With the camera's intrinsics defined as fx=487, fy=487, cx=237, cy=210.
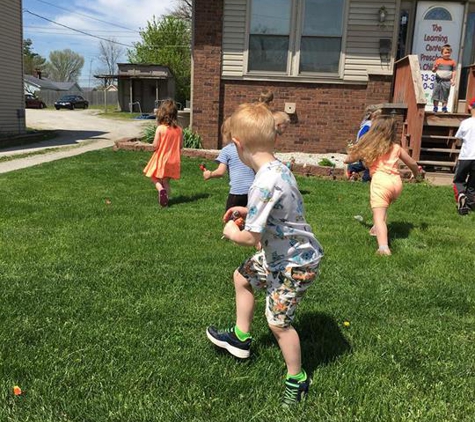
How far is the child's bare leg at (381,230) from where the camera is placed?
4.79 m

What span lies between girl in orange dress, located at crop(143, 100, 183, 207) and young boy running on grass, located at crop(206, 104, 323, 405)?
4.62m

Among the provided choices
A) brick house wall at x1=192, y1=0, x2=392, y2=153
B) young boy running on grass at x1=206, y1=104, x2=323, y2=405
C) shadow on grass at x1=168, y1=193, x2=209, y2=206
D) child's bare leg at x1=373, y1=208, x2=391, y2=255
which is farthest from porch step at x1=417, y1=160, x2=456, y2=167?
young boy running on grass at x1=206, y1=104, x2=323, y2=405

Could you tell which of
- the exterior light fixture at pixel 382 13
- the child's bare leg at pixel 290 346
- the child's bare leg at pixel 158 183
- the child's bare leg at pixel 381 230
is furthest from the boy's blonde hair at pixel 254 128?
the exterior light fixture at pixel 382 13

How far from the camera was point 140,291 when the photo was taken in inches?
144

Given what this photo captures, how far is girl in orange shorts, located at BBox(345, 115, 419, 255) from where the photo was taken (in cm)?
512

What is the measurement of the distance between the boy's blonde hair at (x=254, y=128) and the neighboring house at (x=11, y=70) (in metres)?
17.6

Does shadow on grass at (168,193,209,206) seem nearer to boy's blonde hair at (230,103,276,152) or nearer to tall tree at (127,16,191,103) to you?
boy's blonde hair at (230,103,276,152)

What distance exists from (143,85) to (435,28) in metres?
39.5

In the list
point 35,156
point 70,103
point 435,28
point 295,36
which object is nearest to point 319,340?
point 295,36

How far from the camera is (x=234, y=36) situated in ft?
39.5

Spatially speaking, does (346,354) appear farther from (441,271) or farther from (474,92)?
(474,92)

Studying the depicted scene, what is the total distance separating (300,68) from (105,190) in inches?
260

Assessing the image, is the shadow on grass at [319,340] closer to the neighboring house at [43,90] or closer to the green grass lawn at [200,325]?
the green grass lawn at [200,325]

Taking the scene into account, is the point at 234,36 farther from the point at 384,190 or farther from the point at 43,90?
the point at 43,90
